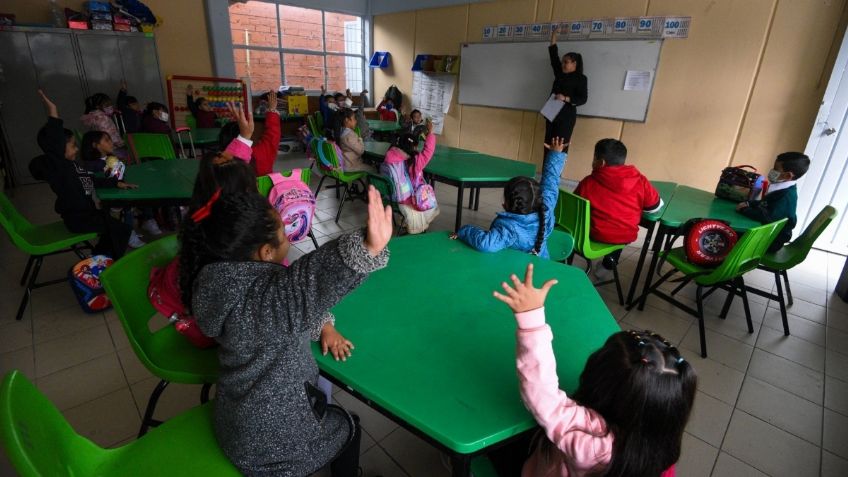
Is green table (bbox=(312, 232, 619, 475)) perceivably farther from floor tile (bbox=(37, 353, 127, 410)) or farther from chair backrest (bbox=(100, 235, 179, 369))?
floor tile (bbox=(37, 353, 127, 410))

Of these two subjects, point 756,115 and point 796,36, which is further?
point 756,115

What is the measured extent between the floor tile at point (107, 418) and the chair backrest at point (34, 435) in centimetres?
101

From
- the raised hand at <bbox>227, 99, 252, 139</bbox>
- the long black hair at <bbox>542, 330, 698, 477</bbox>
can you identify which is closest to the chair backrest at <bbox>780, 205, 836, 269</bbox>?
the long black hair at <bbox>542, 330, 698, 477</bbox>

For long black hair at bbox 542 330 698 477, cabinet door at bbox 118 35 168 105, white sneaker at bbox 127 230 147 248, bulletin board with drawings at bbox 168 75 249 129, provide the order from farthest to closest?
1. bulletin board with drawings at bbox 168 75 249 129
2. cabinet door at bbox 118 35 168 105
3. white sneaker at bbox 127 230 147 248
4. long black hair at bbox 542 330 698 477

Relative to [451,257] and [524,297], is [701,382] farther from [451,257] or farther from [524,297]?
[524,297]

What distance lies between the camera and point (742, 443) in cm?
179

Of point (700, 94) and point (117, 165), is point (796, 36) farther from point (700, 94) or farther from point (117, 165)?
point (117, 165)

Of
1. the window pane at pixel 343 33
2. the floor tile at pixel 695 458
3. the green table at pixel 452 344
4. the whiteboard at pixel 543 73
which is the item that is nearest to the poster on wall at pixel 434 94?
the whiteboard at pixel 543 73

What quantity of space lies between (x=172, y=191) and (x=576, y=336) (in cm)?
250

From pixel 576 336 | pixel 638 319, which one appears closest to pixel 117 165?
pixel 576 336

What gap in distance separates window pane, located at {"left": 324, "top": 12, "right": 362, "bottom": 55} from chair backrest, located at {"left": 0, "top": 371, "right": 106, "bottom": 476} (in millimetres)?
8558

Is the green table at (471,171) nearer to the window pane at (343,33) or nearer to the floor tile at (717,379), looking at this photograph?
the floor tile at (717,379)

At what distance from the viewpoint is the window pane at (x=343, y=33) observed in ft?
26.7

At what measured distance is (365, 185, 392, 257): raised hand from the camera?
2.37 feet
